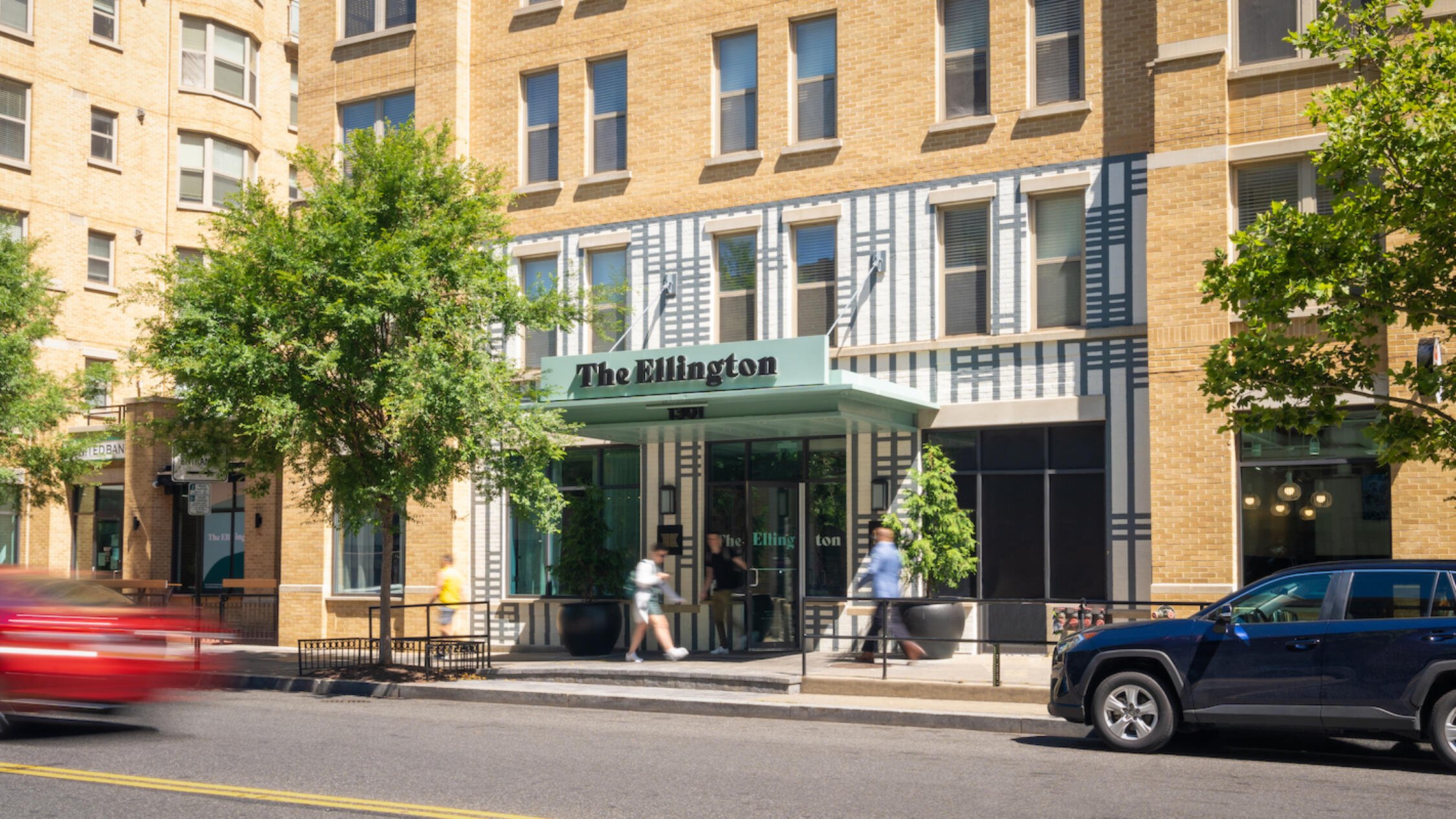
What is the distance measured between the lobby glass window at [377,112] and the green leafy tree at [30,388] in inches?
258

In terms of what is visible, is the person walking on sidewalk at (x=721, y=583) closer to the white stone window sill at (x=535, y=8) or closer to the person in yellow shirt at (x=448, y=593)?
the person in yellow shirt at (x=448, y=593)

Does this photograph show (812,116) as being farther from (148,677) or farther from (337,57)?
(148,677)

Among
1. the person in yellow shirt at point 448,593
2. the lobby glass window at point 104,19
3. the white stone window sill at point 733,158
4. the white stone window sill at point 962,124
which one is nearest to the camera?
the white stone window sill at point 962,124

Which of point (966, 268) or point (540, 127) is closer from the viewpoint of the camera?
point (966, 268)

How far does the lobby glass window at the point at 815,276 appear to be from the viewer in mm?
22031

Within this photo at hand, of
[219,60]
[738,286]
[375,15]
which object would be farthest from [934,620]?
[219,60]

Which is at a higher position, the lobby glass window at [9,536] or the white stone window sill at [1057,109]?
the white stone window sill at [1057,109]

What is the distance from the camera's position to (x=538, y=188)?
24.8 m

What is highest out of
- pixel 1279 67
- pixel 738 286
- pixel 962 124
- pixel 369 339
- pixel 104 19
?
pixel 104 19

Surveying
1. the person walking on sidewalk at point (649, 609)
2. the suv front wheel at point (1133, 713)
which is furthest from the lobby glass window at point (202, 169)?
the suv front wheel at point (1133, 713)

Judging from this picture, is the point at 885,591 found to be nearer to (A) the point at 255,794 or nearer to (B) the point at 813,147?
(B) the point at 813,147

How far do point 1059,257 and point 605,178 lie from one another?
322 inches

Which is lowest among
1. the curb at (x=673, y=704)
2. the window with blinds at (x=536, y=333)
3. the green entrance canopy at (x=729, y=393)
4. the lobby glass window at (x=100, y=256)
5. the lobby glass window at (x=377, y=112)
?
the curb at (x=673, y=704)

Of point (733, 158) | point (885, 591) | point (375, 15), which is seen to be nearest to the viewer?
point (885, 591)
